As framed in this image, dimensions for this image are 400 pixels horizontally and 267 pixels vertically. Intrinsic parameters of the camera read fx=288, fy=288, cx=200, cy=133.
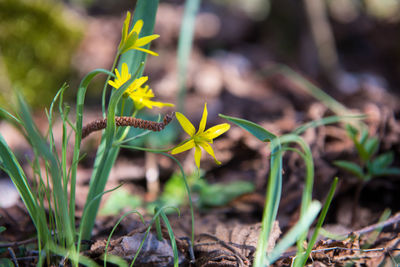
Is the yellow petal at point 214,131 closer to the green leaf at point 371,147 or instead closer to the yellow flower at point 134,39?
the yellow flower at point 134,39

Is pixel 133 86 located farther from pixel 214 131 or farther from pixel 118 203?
pixel 118 203

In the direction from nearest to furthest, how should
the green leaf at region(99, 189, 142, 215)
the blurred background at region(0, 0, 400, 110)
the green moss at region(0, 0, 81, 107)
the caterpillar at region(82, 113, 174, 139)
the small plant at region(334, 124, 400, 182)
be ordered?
the caterpillar at region(82, 113, 174, 139)
the small plant at region(334, 124, 400, 182)
the green leaf at region(99, 189, 142, 215)
the green moss at region(0, 0, 81, 107)
the blurred background at region(0, 0, 400, 110)

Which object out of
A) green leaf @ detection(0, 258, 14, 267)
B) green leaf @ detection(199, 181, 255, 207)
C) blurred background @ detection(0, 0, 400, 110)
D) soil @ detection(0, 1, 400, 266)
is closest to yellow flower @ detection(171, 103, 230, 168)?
soil @ detection(0, 1, 400, 266)

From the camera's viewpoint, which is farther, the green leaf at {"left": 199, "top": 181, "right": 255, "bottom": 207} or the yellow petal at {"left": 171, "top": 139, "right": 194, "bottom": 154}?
the green leaf at {"left": 199, "top": 181, "right": 255, "bottom": 207}

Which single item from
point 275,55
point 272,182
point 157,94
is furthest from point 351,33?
point 272,182

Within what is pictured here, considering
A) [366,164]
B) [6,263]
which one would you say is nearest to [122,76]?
[6,263]

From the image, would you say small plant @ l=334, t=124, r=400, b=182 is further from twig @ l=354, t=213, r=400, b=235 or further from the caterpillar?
the caterpillar

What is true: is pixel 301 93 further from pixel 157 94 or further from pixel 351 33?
pixel 351 33
